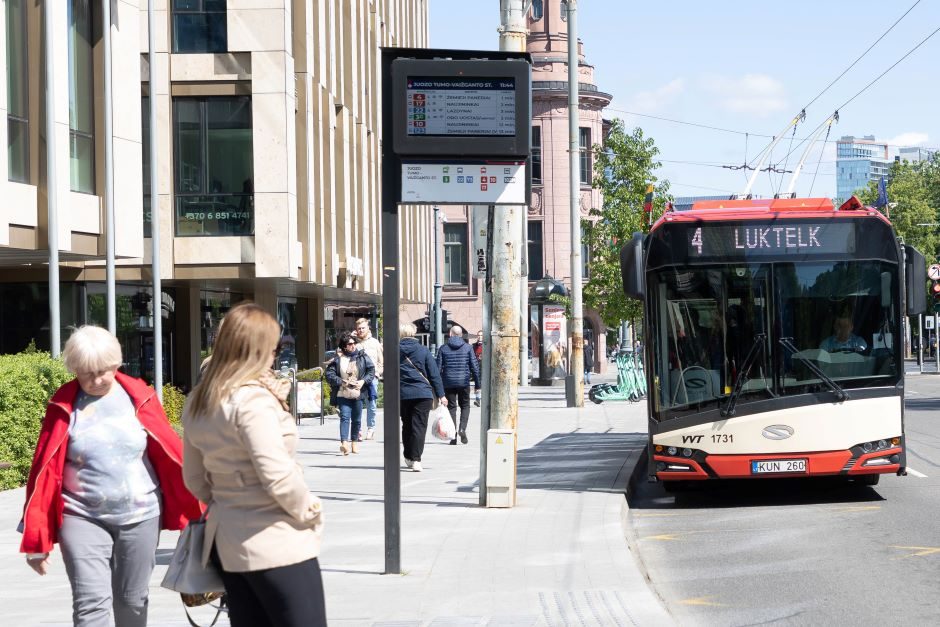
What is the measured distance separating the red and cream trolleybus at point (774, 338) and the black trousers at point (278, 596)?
8.48 metres

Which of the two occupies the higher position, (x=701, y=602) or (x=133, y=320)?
(x=133, y=320)

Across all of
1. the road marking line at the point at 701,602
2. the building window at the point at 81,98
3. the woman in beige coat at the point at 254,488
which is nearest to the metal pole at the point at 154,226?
the building window at the point at 81,98

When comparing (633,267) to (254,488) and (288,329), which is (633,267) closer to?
(254,488)

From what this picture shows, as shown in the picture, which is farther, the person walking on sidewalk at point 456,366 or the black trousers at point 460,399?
the black trousers at point 460,399

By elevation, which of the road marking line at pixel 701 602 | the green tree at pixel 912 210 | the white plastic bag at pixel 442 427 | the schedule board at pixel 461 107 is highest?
the green tree at pixel 912 210

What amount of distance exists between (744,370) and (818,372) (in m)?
0.68

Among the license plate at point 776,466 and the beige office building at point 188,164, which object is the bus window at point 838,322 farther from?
the beige office building at point 188,164

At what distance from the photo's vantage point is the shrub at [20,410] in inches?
570

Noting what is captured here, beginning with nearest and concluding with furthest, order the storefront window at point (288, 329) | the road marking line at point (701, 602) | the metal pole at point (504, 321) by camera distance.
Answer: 1. the road marking line at point (701, 602)
2. the metal pole at point (504, 321)
3. the storefront window at point (288, 329)

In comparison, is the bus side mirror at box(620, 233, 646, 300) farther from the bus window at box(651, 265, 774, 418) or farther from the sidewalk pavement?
the sidewalk pavement

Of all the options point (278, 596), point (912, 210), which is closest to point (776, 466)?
point (278, 596)

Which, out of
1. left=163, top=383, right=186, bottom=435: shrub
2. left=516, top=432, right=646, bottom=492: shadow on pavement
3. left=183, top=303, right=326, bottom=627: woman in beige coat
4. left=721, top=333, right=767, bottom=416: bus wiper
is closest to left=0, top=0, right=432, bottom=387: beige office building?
left=163, top=383, right=186, bottom=435: shrub

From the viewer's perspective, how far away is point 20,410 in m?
14.6

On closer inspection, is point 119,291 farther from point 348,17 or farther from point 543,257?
point 543,257
